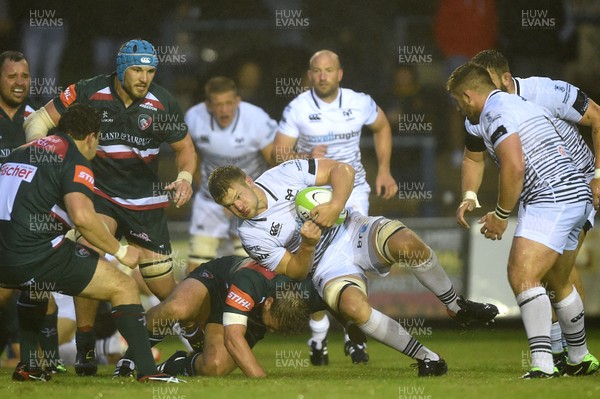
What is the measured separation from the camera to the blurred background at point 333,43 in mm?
12445

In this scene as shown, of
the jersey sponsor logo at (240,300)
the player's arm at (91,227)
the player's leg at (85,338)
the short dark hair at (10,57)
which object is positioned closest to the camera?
the player's arm at (91,227)

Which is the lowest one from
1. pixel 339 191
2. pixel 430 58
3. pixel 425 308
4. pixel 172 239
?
pixel 425 308

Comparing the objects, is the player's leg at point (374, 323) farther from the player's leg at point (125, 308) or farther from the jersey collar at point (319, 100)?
the jersey collar at point (319, 100)

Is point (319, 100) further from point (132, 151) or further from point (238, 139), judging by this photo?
point (132, 151)

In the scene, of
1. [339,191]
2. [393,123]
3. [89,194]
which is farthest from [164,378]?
[393,123]

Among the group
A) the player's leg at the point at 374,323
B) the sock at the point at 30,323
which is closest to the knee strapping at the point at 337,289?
the player's leg at the point at 374,323

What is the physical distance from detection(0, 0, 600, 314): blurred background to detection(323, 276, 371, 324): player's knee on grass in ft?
14.9

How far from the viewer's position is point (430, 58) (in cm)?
1266

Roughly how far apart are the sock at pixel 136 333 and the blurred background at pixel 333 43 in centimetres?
487

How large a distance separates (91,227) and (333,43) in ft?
20.2

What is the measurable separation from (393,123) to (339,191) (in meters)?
4.78

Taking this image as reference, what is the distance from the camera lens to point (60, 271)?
724 centimetres

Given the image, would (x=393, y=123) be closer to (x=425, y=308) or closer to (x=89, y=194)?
(x=425, y=308)

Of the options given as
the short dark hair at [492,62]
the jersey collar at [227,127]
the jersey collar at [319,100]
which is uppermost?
the short dark hair at [492,62]
